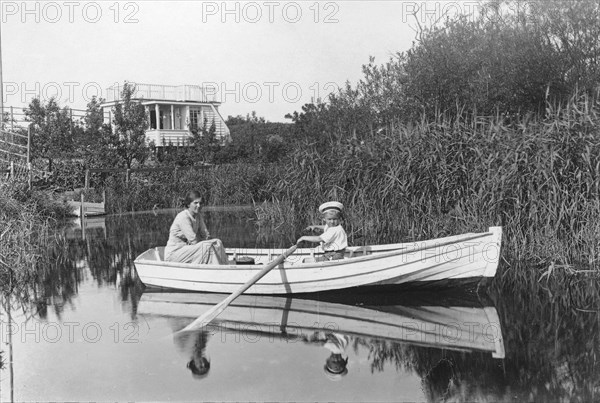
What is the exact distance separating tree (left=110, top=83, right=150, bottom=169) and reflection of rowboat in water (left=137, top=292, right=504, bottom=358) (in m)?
19.5

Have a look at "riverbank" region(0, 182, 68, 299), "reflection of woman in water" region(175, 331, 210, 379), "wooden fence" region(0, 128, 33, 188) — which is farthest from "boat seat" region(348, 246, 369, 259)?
"wooden fence" region(0, 128, 33, 188)

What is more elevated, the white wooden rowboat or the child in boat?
the child in boat

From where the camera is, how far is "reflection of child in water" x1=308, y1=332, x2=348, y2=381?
710cm

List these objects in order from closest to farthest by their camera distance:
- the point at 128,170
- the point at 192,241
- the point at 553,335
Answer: the point at 553,335
the point at 192,241
the point at 128,170

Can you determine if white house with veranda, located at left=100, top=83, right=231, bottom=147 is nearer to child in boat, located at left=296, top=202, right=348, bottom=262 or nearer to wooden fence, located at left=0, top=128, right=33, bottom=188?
wooden fence, located at left=0, top=128, right=33, bottom=188

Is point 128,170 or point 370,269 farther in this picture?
point 128,170

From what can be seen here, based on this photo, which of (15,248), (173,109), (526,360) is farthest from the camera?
(173,109)

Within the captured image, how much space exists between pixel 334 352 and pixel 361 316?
5.41 feet

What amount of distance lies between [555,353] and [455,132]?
6.62 m

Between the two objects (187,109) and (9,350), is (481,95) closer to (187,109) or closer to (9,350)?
(9,350)

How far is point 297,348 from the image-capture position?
26.3 ft

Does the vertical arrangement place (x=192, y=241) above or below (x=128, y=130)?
below

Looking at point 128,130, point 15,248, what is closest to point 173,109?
point 128,130

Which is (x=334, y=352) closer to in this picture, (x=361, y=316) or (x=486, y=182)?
(x=361, y=316)
